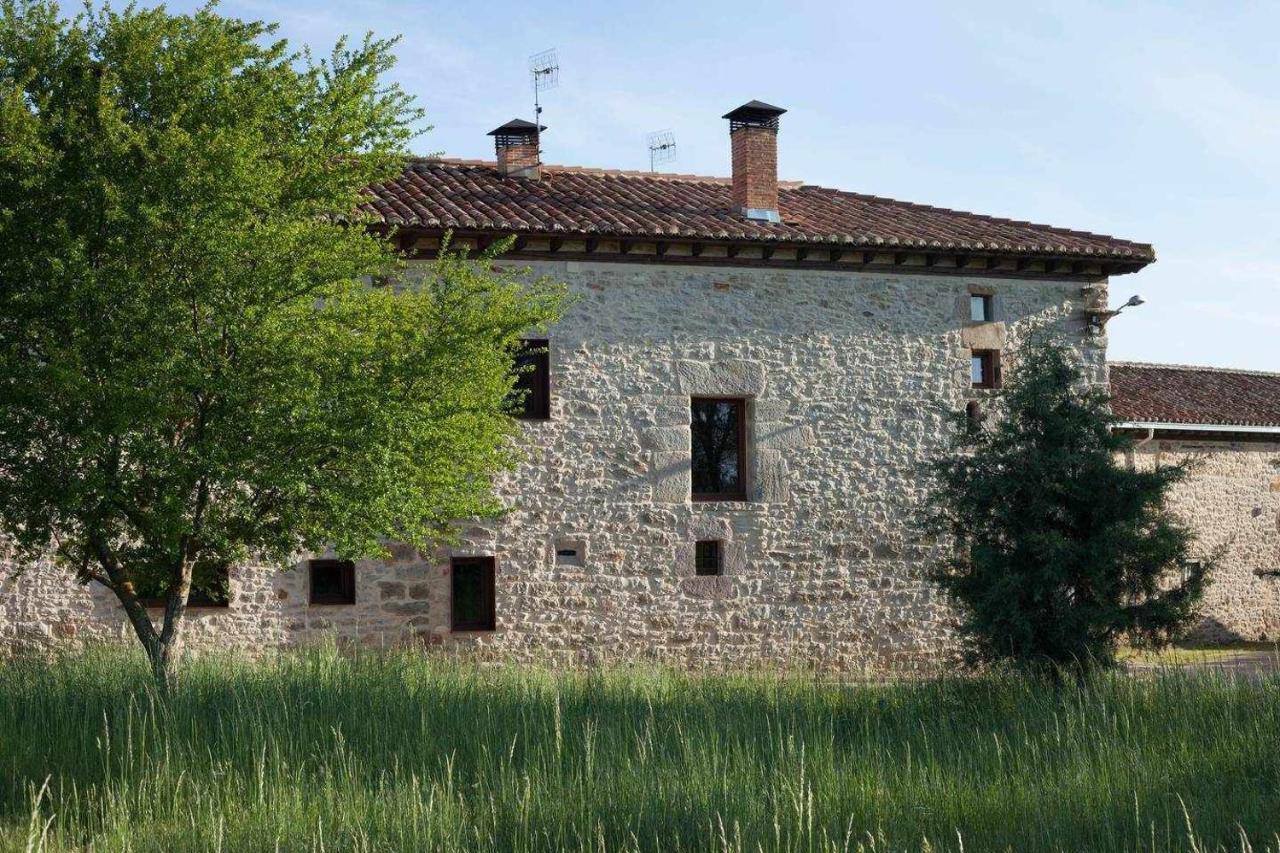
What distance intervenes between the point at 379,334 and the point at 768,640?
6.49m

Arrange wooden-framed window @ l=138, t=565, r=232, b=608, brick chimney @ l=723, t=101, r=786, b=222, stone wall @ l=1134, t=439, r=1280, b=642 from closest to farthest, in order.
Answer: wooden-framed window @ l=138, t=565, r=232, b=608 → brick chimney @ l=723, t=101, r=786, b=222 → stone wall @ l=1134, t=439, r=1280, b=642

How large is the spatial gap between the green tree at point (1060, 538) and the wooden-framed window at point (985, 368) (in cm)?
460

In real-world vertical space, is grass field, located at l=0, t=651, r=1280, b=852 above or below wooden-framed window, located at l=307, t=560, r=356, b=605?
below

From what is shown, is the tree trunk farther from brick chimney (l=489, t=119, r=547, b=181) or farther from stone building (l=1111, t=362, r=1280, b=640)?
stone building (l=1111, t=362, r=1280, b=640)

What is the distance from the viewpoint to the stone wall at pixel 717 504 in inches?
546

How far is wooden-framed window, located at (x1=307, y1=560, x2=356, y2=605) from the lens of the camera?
13.6 m

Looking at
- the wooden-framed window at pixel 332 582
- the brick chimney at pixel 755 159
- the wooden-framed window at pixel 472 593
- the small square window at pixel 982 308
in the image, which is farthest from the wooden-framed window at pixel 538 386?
the small square window at pixel 982 308

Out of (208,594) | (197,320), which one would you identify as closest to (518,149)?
(208,594)

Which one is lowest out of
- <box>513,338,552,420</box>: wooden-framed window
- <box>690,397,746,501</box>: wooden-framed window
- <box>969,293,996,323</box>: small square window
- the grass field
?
the grass field

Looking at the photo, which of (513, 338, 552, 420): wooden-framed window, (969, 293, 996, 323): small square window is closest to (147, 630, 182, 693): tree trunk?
(513, 338, 552, 420): wooden-framed window

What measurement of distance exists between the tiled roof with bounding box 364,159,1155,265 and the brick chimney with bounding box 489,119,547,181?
0.18 metres

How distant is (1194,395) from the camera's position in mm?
19969

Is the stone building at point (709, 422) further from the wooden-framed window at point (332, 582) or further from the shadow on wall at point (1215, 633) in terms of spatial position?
the shadow on wall at point (1215, 633)

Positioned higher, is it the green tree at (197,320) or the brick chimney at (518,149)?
the brick chimney at (518,149)
